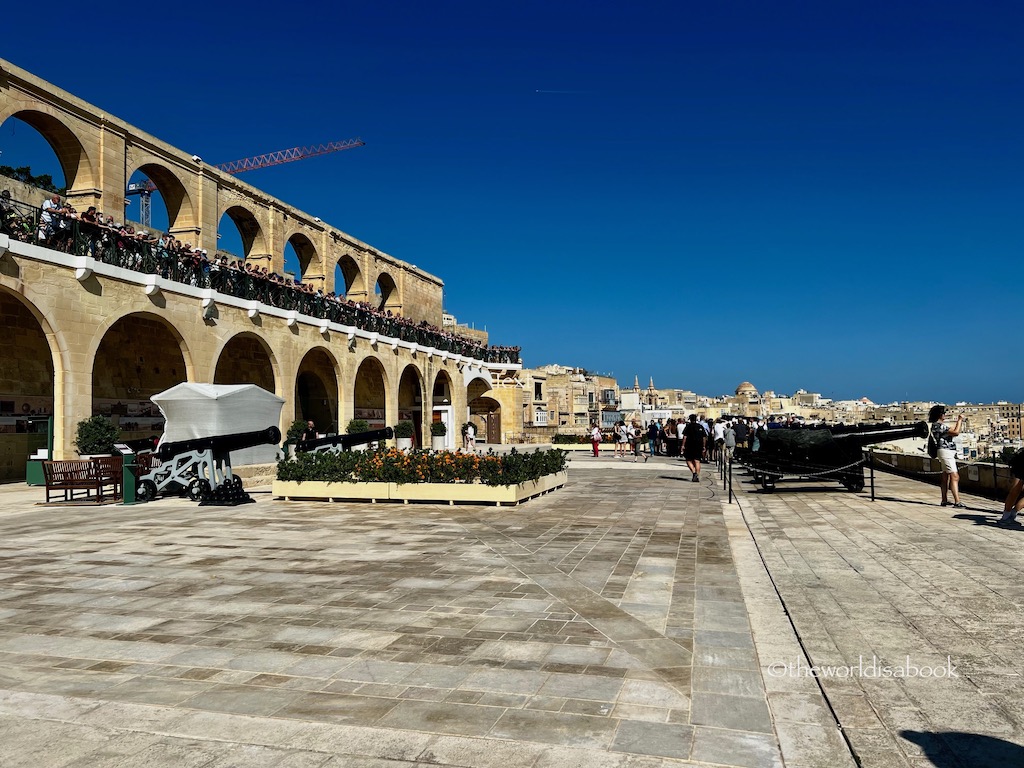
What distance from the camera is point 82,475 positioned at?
13.5m

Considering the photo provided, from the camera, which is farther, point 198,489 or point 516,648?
point 198,489

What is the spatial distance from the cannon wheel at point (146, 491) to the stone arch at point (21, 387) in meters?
4.94

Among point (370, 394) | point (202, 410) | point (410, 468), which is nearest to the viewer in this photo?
point (410, 468)

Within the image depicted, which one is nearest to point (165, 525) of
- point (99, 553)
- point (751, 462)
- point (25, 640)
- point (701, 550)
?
point (99, 553)

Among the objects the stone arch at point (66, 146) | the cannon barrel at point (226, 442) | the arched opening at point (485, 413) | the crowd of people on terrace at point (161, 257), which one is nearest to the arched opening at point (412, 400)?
the arched opening at point (485, 413)

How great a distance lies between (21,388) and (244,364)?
7570 mm

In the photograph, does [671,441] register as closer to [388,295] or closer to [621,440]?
[621,440]

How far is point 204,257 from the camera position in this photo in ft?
61.9

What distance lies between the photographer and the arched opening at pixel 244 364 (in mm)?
23062

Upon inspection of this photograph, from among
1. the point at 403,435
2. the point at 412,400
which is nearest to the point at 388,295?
the point at 412,400

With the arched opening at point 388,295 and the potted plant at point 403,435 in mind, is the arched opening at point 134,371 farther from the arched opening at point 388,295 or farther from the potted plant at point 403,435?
the arched opening at point 388,295

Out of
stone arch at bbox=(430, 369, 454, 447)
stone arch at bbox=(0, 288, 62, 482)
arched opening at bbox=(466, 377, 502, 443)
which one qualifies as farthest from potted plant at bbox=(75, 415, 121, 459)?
arched opening at bbox=(466, 377, 502, 443)

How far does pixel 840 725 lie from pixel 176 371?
839 inches

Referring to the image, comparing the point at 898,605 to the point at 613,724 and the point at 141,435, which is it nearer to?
the point at 613,724
